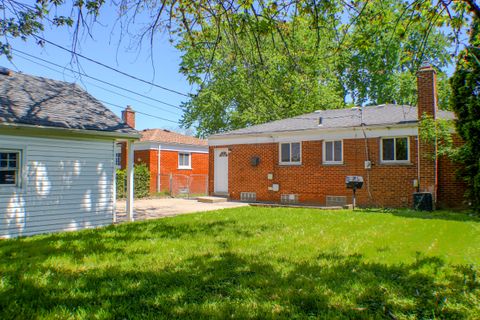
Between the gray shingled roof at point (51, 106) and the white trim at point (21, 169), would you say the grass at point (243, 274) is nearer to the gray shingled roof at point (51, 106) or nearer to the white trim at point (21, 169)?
the white trim at point (21, 169)

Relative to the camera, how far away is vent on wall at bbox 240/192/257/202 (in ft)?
60.3

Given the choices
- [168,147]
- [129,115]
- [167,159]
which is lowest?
[167,159]

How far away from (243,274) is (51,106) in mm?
8570

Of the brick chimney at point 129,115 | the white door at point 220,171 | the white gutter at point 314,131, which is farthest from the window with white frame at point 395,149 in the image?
the brick chimney at point 129,115

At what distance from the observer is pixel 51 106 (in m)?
10.8

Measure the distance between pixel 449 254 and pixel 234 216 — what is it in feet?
20.8

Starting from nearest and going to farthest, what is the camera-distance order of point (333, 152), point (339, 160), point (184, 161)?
point (339, 160)
point (333, 152)
point (184, 161)

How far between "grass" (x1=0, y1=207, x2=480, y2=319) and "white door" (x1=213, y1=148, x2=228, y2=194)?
11.1 m

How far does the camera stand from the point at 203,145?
1095 inches

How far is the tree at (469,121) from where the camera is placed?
12.3 metres

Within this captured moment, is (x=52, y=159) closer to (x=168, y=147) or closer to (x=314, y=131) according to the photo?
(x=314, y=131)

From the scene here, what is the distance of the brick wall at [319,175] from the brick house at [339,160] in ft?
0.12

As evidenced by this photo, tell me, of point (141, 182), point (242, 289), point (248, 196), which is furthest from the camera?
point (141, 182)

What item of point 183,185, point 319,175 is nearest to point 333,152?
point 319,175
